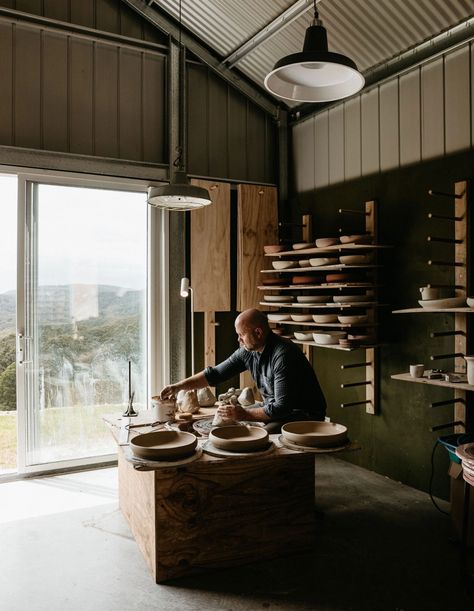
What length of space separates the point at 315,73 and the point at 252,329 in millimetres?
1701

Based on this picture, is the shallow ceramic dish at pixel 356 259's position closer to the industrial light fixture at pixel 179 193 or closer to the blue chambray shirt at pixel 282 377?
the blue chambray shirt at pixel 282 377

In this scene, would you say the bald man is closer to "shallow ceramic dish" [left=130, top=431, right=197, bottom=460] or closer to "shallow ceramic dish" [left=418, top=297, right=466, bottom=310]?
"shallow ceramic dish" [left=130, top=431, right=197, bottom=460]

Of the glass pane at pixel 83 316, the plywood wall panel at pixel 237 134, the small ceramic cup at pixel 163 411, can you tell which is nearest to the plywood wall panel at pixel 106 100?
the glass pane at pixel 83 316

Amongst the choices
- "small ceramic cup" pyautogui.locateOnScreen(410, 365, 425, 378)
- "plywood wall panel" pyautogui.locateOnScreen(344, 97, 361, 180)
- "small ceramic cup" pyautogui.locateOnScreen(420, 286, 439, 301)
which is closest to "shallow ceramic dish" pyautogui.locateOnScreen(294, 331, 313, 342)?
"small ceramic cup" pyautogui.locateOnScreen(410, 365, 425, 378)

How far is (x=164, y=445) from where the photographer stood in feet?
8.70

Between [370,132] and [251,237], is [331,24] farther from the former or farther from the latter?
[251,237]

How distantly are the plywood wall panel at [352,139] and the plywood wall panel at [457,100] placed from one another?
35.3 inches

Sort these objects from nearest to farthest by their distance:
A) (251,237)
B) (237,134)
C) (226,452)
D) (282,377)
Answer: (226,452) < (282,377) < (251,237) < (237,134)

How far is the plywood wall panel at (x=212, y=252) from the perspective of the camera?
16.4 ft

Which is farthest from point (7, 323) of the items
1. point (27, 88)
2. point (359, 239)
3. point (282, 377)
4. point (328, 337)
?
point (359, 239)

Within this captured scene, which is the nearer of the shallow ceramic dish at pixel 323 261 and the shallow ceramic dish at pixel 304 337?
the shallow ceramic dish at pixel 323 261

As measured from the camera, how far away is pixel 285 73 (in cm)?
245

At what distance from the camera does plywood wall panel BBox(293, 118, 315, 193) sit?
16.7 feet

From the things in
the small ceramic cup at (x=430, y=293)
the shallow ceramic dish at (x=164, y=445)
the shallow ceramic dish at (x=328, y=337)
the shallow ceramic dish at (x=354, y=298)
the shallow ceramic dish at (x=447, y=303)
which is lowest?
the shallow ceramic dish at (x=164, y=445)
